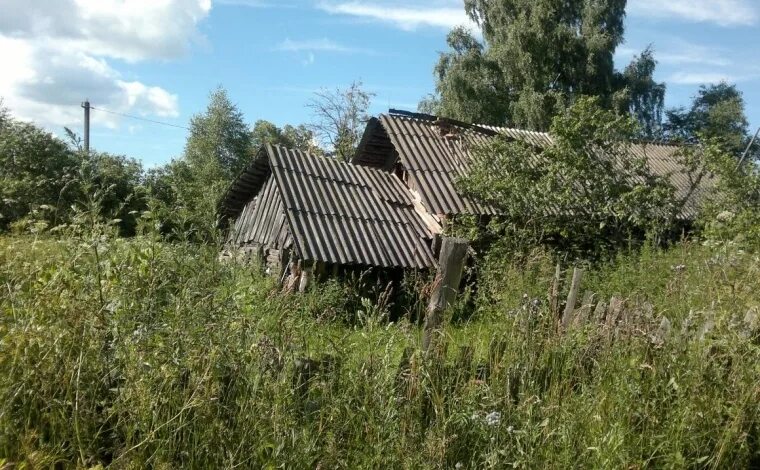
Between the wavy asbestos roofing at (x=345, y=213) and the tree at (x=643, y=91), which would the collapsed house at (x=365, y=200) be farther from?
the tree at (x=643, y=91)

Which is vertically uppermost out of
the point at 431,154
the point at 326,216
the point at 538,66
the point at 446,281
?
the point at 538,66

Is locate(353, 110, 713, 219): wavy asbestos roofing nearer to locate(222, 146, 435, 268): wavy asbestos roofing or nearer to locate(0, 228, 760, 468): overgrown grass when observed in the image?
locate(222, 146, 435, 268): wavy asbestos roofing

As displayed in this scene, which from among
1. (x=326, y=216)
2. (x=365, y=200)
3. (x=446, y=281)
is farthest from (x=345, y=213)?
(x=446, y=281)

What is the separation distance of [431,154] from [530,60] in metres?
13.7

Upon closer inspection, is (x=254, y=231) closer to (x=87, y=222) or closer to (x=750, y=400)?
(x=87, y=222)

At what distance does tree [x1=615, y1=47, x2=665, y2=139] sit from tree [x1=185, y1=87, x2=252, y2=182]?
905 inches

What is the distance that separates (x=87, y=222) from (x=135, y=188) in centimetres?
29

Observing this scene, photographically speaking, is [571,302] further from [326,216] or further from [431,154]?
[431,154]

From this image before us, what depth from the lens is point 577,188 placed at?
1380cm

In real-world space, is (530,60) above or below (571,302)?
above

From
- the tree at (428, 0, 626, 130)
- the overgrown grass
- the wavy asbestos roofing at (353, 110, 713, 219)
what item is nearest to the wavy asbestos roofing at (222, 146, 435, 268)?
the wavy asbestos roofing at (353, 110, 713, 219)

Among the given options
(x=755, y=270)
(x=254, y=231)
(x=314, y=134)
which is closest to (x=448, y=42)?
(x=314, y=134)

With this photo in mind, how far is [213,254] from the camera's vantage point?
3.15m

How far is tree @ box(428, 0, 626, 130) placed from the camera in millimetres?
25734
